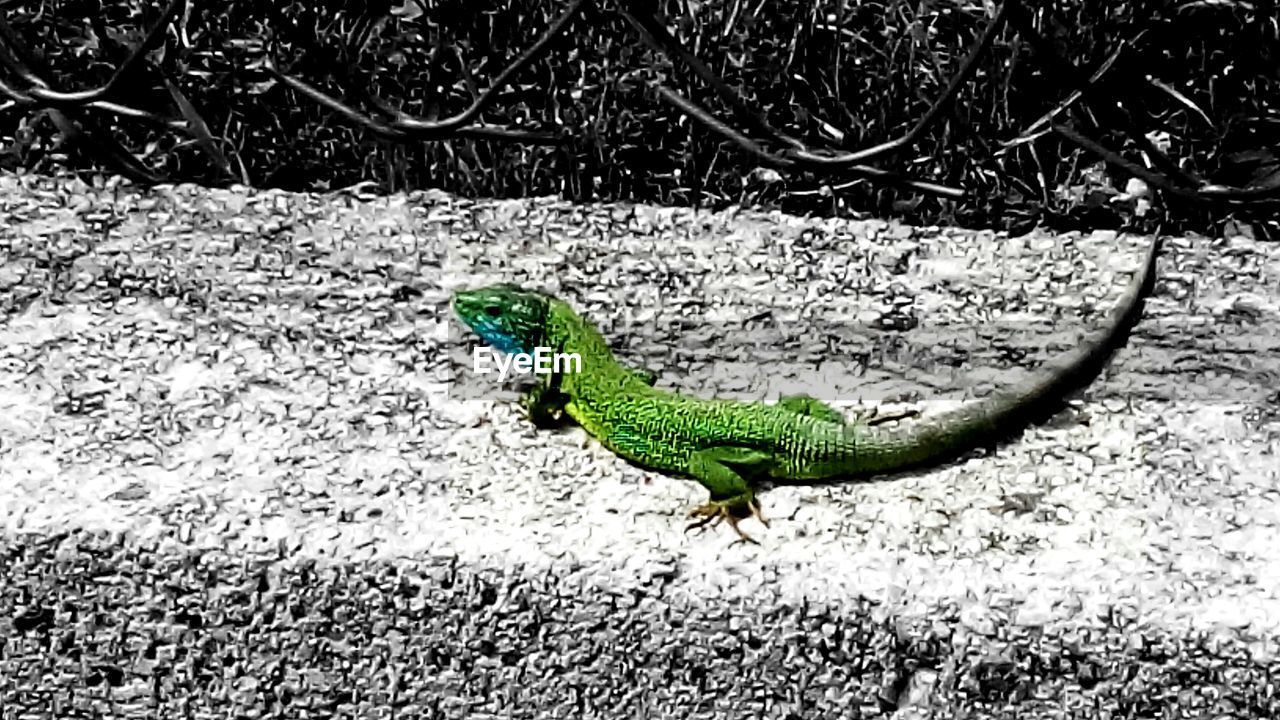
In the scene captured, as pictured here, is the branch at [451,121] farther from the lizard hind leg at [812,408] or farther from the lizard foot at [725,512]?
the lizard foot at [725,512]

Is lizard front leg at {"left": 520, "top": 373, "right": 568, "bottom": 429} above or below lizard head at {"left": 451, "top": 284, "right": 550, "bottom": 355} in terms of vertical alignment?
below

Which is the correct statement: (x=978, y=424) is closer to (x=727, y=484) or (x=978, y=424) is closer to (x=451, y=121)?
(x=727, y=484)

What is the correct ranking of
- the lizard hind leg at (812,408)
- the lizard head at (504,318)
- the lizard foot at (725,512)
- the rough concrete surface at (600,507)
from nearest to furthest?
1. the rough concrete surface at (600,507)
2. the lizard foot at (725,512)
3. the lizard hind leg at (812,408)
4. the lizard head at (504,318)

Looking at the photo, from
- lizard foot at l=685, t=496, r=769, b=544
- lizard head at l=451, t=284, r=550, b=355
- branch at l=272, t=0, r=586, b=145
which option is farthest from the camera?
branch at l=272, t=0, r=586, b=145

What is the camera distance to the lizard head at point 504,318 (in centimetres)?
187

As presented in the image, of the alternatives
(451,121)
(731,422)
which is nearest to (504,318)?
(731,422)

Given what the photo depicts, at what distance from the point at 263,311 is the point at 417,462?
354 millimetres

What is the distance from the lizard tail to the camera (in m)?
1.70

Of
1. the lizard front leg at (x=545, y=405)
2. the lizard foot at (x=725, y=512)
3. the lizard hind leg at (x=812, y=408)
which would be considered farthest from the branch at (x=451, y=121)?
the lizard foot at (x=725, y=512)

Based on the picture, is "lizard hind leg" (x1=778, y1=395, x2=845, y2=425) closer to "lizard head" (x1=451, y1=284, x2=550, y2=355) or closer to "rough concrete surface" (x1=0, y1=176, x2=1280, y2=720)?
"rough concrete surface" (x1=0, y1=176, x2=1280, y2=720)

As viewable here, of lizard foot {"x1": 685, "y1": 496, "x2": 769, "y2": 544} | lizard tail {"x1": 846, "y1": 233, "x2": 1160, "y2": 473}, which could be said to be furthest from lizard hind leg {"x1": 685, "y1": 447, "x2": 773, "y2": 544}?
lizard tail {"x1": 846, "y1": 233, "x2": 1160, "y2": 473}

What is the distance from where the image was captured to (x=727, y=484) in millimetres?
1647

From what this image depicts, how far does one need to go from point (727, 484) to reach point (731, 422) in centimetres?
Answer: 10

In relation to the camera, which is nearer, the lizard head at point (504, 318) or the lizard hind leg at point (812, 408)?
the lizard hind leg at point (812, 408)
